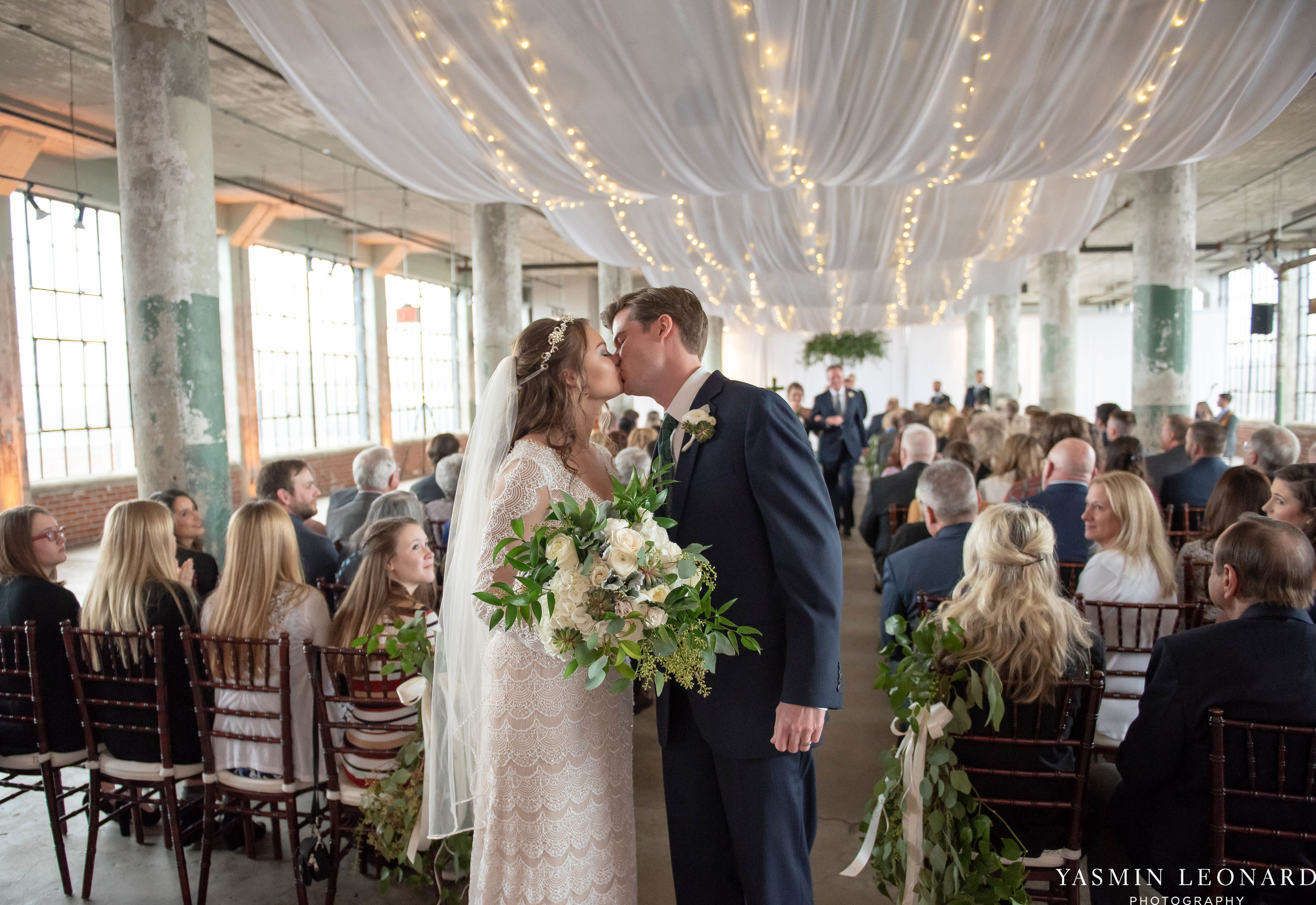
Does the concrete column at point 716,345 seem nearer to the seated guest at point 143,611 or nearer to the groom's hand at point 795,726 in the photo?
the seated guest at point 143,611

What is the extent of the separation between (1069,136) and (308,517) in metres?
4.36

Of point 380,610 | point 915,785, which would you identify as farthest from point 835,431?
point 915,785

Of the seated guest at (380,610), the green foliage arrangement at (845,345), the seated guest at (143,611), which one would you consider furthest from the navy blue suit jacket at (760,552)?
the green foliage arrangement at (845,345)

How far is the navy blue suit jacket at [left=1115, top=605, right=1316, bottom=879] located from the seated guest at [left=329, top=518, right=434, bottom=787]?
2.11m

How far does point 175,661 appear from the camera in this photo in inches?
113

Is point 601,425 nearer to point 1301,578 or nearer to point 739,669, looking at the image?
point 739,669

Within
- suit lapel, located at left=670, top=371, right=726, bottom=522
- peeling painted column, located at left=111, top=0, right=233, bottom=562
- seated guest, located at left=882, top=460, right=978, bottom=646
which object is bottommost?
seated guest, located at left=882, top=460, right=978, bottom=646

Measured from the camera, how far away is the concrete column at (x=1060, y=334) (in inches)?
Answer: 541

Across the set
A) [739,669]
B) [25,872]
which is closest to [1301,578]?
[739,669]

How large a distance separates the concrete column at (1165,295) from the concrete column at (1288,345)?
1188cm

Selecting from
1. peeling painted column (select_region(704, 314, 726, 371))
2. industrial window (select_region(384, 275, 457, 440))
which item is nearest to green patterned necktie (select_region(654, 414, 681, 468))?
industrial window (select_region(384, 275, 457, 440))

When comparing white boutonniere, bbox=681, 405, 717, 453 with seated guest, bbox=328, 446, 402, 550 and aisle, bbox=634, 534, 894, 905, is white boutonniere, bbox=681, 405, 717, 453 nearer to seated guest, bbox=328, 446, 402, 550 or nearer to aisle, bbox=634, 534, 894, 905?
aisle, bbox=634, 534, 894, 905

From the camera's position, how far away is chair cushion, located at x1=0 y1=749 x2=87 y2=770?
294cm

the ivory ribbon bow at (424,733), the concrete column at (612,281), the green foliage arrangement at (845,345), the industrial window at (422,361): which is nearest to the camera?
the ivory ribbon bow at (424,733)
